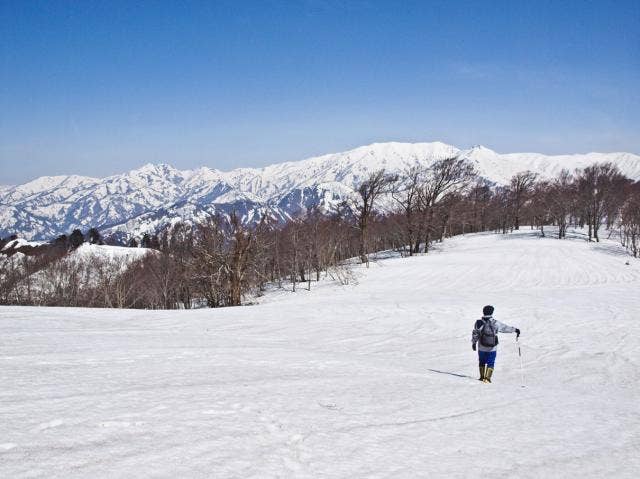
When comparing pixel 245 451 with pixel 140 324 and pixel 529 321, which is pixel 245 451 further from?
pixel 529 321

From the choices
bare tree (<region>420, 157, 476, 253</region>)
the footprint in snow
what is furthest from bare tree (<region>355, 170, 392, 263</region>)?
the footprint in snow

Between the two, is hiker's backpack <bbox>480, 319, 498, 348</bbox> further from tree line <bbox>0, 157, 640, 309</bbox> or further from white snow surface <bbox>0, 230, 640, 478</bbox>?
tree line <bbox>0, 157, 640, 309</bbox>

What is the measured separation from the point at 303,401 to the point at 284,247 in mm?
43216

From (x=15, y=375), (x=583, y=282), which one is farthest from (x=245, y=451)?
(x=583, y=282)

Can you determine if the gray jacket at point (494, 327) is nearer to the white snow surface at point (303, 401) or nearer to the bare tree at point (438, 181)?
the white snow surface at point (303, 401)

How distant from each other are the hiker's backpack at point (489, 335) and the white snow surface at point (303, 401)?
1.01 m

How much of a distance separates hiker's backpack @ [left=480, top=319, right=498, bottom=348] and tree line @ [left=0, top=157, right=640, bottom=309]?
21.8m

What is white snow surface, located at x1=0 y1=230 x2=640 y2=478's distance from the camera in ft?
15.7

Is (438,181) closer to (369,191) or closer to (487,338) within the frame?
(369,191)

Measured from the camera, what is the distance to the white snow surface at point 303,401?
15.7 feet

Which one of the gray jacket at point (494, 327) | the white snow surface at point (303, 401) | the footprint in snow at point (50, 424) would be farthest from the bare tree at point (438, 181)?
the footprint in snow at point (50, 424)

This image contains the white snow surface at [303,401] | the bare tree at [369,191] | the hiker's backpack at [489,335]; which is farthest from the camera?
the bare tree at [369,191]

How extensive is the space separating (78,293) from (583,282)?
64.8 m

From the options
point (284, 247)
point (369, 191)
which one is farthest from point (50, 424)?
point (369, 191)
